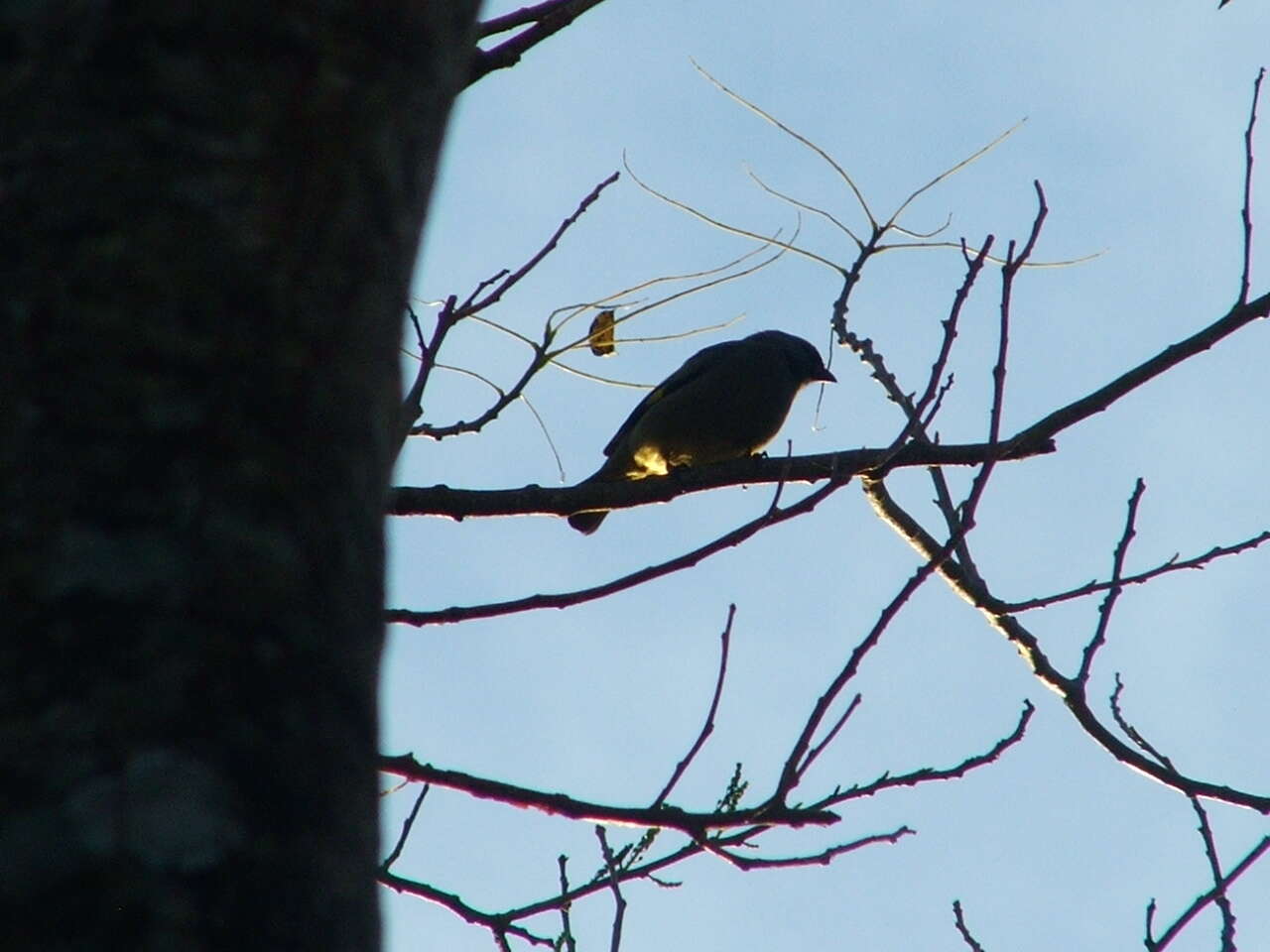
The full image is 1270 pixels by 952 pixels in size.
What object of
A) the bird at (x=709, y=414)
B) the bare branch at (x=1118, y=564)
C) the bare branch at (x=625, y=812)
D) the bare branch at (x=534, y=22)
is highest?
the bird at (x=709, y=414)

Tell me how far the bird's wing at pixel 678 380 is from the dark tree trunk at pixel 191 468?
738 centimetres

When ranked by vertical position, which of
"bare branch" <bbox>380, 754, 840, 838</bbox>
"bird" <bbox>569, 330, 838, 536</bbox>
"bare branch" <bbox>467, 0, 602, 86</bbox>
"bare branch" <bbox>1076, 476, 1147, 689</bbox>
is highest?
"bird" <bbox>569, 330, 838, 536</bbox>

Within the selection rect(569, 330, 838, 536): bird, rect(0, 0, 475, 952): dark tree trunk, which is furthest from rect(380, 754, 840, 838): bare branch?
rect(569, 330, 838, 536): bird

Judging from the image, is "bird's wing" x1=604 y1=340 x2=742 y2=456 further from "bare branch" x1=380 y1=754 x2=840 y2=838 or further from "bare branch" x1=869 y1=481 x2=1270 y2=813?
"bare branch" x1=380 y1=754 x2=840 y2=838

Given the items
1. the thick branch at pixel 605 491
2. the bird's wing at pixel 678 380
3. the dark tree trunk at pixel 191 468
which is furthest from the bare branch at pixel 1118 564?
the bird's wing at pixel 678 380

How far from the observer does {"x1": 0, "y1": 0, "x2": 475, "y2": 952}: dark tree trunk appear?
87 cm

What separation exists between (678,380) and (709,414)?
0.55 meters

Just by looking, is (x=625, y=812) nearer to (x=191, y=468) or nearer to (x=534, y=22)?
(x=534, y=22)

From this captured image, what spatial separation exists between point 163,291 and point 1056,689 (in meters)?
3.63

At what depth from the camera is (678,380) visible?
8.64m

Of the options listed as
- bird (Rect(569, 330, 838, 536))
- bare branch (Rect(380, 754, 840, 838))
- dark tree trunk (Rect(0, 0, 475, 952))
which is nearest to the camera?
dark tree trunk (Rect(0, 0, 475, 952))

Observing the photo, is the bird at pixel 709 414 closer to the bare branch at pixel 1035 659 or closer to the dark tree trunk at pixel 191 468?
the bare branch at pixel 1035 659

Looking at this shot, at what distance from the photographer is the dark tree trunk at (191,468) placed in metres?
0.87

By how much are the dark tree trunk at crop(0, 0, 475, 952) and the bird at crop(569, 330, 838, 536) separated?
6.77 metres
